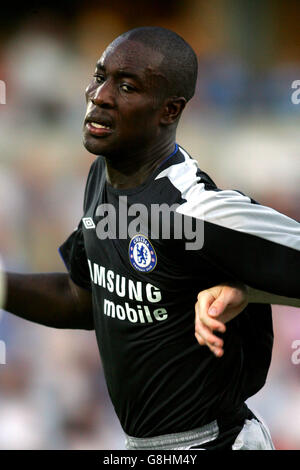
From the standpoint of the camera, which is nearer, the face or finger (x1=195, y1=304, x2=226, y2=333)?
finger (x1=195, y1=304, x2=226, y2=333)

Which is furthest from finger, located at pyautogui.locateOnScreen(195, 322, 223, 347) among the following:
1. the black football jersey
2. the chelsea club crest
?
the chelsea club crest

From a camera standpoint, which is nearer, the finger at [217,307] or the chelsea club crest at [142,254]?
the finger at [217,307]

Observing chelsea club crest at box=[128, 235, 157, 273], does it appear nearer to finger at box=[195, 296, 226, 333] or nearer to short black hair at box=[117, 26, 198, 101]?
finger at box=[195, 296, 226, 333]

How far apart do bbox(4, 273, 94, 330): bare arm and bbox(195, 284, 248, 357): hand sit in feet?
2.86

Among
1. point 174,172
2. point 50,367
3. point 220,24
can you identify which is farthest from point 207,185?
point 220,24

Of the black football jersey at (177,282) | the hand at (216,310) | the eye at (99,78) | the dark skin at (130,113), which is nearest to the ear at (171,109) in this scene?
the dark skin at (130,113)

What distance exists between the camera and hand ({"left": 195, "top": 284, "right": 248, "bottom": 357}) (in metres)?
1.99

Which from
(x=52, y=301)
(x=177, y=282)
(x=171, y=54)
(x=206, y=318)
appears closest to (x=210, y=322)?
(x=206, y=318)

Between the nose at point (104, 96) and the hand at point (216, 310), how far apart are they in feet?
2.34

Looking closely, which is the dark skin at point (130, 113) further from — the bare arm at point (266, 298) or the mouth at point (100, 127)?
the bare arm at point (266, 298)

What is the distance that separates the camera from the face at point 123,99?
2355 millimetres

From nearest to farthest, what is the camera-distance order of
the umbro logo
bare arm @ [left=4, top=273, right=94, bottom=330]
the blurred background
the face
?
the face
the umbro logo
bare arm @ [left=4, top=273, right=94, bottom=330]
the blurred background

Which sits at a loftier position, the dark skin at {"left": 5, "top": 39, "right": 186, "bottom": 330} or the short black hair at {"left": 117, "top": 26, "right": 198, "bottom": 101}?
the short black hair at {"left": 117, "top": 26, "right": 198, "bottom": 101}

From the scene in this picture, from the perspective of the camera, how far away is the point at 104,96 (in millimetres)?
2363
